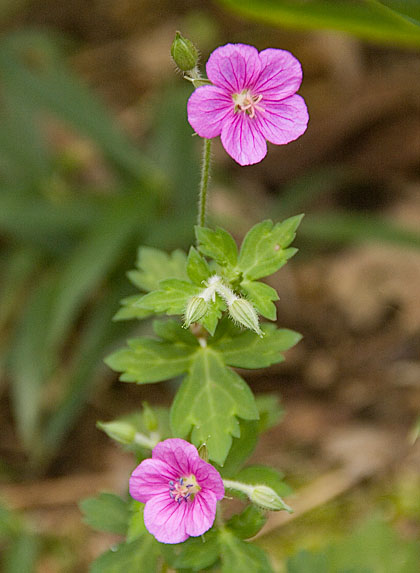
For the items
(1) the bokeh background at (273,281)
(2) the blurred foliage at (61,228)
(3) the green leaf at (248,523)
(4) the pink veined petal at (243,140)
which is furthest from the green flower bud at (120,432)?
(2) the blurred foliage at (61,228)

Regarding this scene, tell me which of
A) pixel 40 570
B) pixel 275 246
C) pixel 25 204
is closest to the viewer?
pixel 275 246

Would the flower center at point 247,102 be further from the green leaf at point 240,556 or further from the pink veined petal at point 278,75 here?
the green leaf at point 240,556

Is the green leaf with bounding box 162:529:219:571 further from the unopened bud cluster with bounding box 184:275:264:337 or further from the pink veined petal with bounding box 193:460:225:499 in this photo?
the unopened bud cluster with bounding box 184:275:264:337

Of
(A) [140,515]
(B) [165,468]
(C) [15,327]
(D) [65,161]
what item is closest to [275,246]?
(B) [165,468]

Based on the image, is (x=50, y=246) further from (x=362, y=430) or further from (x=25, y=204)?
(x=362, y=430)

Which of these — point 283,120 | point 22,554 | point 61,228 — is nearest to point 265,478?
point 283,120

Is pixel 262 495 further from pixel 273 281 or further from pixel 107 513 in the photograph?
pixel 273 281
